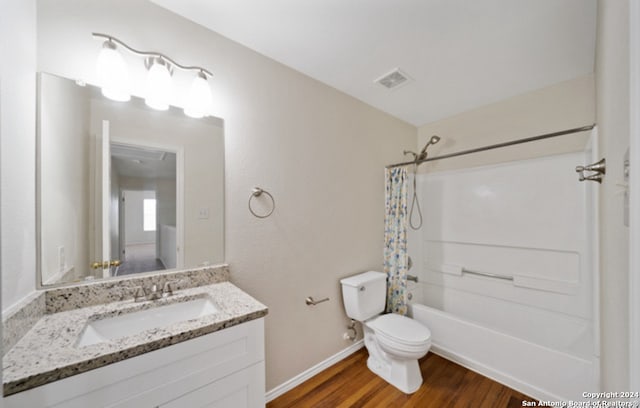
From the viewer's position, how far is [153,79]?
3.97ft

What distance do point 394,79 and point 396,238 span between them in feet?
4.78

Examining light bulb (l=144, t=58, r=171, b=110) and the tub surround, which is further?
light bulb (l=144, t=58, r=171, b=110)

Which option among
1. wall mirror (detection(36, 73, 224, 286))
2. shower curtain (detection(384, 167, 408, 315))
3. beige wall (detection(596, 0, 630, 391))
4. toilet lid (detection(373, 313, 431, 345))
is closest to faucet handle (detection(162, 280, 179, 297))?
wall mirror (detection(36, 73, 224, 286))

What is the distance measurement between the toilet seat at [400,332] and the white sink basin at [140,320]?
131cm

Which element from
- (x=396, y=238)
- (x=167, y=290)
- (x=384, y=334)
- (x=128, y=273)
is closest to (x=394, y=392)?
(x=384, y=334)

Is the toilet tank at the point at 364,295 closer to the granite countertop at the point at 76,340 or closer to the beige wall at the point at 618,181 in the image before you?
the granite countertop at the point at 76,340

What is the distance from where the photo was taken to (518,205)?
221 cm

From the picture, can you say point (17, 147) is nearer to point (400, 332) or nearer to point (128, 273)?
point (128, 273)

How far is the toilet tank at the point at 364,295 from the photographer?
1989 mm

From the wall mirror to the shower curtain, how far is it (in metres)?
1.65

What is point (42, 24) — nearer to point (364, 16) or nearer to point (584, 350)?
point (364, 16)

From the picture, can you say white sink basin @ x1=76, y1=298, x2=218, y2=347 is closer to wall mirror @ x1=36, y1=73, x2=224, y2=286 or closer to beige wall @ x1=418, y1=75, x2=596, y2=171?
wall mirror @ x1=36, y1=73, x2=224, y2=286

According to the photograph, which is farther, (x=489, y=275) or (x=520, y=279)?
(x=489, y=275)

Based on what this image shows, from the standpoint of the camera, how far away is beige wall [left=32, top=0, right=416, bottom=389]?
1167mm
